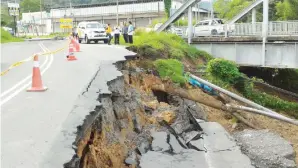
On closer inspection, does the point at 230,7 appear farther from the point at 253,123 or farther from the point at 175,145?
the point at 175,145

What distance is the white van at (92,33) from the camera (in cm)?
3466

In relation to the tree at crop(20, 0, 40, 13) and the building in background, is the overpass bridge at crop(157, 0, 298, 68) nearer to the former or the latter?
the building in background

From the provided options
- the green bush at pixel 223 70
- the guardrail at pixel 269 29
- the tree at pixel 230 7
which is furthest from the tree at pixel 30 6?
the green bush at pixel 223 70

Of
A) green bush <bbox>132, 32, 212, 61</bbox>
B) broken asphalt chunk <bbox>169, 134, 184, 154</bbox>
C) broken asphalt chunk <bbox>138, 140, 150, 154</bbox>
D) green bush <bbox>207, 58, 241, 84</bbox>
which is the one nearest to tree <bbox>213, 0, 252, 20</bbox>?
green bush <bbox>132, 32, 212, 61</bbox>

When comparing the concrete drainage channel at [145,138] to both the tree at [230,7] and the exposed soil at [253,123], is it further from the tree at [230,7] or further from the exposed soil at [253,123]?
the tree at [230,7]

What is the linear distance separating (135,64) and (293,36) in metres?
10.2

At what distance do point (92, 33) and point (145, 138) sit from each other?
2481 centimetres

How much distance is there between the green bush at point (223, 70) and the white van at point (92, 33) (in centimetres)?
1558

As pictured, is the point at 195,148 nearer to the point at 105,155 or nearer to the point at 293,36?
the point at 105,155

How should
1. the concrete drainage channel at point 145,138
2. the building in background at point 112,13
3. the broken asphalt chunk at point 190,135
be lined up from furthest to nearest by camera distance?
the building in background at point 112,13, the broken asphalt chunk at point 190,135, the concrete drainage channel at point 145,138

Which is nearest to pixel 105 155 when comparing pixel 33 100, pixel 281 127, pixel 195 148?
pixel 33 100

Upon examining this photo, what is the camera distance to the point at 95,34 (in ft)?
114

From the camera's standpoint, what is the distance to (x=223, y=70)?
20.5 meters

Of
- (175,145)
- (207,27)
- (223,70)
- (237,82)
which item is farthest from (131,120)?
(207,27)
